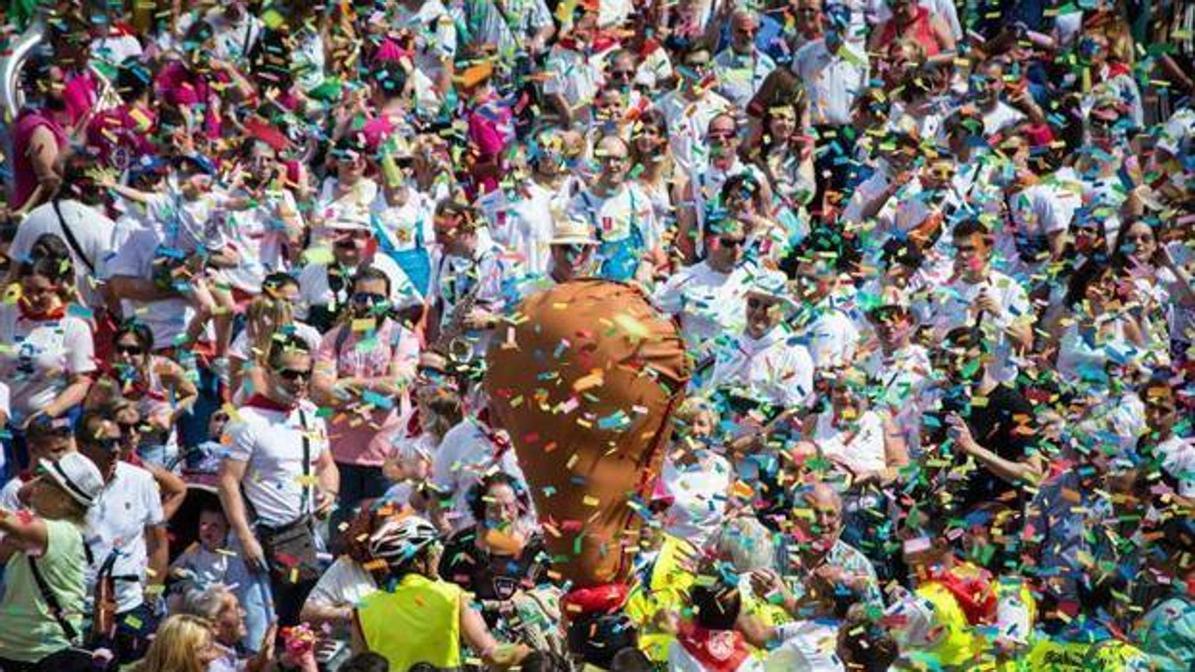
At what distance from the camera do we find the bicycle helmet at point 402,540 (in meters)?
13.6

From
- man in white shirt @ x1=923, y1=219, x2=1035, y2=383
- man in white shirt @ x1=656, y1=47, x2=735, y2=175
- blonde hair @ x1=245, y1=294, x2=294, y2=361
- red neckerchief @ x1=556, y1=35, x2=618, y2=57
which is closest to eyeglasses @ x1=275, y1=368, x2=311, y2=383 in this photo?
blonde hair @ x1=245, y1=294, x2=294, y2=361

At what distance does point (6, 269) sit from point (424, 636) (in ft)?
14.0

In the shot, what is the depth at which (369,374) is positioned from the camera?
636 inches

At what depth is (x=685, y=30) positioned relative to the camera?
68.6 ft

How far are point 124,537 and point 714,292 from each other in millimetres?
3900

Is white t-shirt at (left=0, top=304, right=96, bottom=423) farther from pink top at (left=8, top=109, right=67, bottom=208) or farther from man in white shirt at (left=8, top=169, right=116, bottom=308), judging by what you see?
pink top at (left=8, top=109, right=67, bottom=208)

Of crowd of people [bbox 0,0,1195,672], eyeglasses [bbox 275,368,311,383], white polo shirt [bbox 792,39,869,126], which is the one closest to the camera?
crowd of people [bbox 0,0,1195,672]

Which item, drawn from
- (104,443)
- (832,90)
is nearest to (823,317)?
(832,90)

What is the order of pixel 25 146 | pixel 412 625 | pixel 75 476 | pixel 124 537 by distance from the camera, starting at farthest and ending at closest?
pixel 25 146 < pixel 124 537 < pixel 75 476 < pixel 412 625

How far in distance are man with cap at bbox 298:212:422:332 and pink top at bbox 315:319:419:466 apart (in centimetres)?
57

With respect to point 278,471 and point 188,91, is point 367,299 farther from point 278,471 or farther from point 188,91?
point 188,91

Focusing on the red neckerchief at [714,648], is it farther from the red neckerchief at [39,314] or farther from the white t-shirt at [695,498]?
the red neckerchief at [39,314]

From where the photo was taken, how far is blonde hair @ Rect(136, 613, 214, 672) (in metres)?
12.6

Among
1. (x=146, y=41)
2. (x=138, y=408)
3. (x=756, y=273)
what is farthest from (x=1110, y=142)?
(x=138, y=408)
